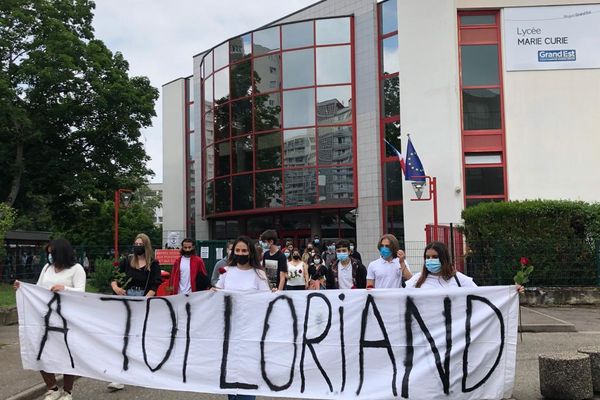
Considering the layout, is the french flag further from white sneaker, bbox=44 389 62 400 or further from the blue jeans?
white sneaker, bbox=44 389 62 400

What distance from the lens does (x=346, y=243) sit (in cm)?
844

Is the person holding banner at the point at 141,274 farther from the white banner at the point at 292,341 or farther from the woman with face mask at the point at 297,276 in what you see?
the woman with face mask at the point at 297,276

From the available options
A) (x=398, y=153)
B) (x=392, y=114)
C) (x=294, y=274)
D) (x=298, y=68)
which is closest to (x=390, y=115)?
(x=392, y=114)

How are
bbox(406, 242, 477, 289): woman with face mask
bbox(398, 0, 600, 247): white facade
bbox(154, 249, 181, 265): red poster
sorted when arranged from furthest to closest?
bbox(398, 0, 600, 247): white facade → bbox(154, 249, 181, 265): red poster → bbox(406, 242, 477, 289): woman with face mask

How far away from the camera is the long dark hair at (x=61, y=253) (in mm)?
5918

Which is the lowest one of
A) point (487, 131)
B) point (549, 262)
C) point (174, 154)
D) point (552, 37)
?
point (549, 262)

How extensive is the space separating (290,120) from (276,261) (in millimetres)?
16941

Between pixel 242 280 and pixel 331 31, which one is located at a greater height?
pixel 331 31

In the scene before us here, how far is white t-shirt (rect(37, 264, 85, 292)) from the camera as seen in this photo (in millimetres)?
6082

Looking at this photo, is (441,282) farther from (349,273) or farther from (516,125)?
(516,125)

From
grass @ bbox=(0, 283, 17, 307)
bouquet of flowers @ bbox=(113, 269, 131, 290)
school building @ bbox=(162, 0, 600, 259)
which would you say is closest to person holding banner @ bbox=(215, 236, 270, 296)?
bouquet of flowers @ bbox=(113, 269, 131, 290)

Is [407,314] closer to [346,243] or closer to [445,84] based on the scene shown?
[346,243]

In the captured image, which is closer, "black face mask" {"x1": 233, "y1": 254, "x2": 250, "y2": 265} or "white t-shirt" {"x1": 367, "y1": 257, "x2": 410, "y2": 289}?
"black face mask" {"x1": 233, "y1": 254, "x2": 250, "y2": 265}

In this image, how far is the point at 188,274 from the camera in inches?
289
